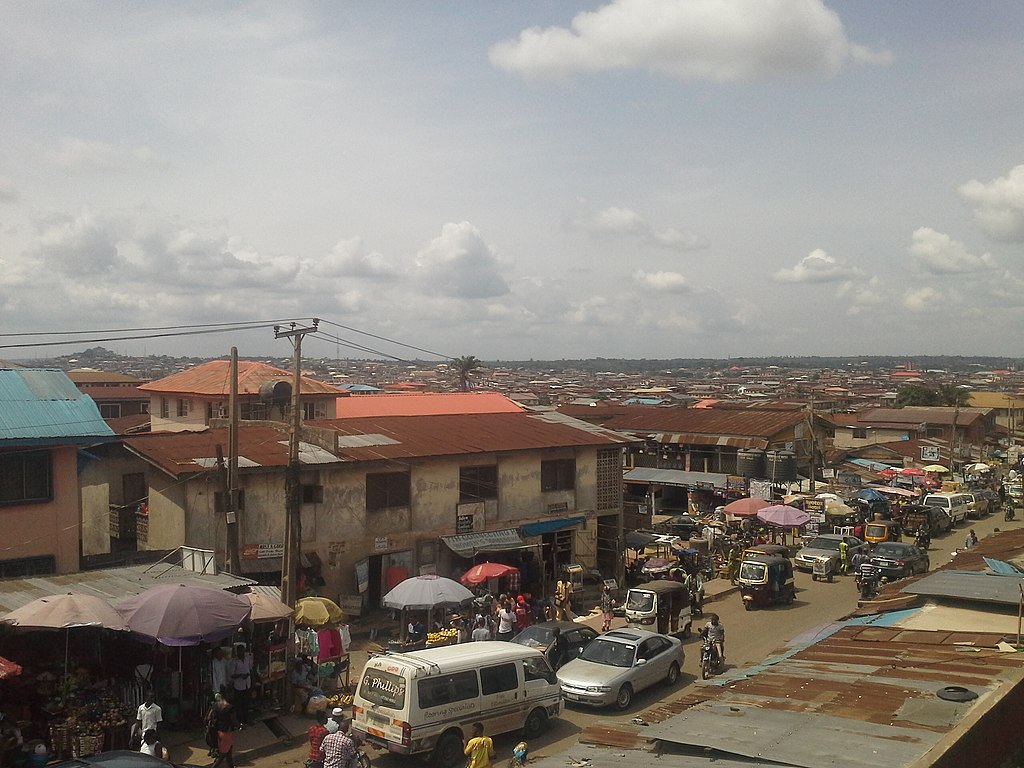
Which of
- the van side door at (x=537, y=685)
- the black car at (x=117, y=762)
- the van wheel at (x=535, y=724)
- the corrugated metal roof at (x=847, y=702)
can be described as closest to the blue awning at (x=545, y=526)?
the van side door at (x=537, y=685)

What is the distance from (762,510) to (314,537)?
19.2 metres

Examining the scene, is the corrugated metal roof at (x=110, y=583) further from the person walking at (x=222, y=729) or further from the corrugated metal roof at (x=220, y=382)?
the corrugated metal roof at (x=220, y=382)

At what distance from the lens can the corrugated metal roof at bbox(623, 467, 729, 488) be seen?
48.0m

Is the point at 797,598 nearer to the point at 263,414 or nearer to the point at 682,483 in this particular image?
the point at 682,483

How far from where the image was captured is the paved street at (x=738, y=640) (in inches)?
612

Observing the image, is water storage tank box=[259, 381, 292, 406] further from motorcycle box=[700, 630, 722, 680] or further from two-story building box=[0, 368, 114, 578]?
motorcycle box=[700, 630, 722, 680]

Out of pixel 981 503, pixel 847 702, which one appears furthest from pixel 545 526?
pixel 981 503

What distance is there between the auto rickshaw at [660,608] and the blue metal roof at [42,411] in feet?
46.2

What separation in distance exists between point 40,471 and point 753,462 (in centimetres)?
3941

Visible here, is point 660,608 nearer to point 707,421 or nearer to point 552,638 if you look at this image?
point 552,638

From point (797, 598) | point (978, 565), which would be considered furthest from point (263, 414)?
point (978, 565)

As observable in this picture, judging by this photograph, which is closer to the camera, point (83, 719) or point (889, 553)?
point (83, 719)

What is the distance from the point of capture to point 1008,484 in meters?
57.2

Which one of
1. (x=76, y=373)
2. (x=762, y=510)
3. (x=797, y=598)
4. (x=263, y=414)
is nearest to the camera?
(x=797, y=598)
